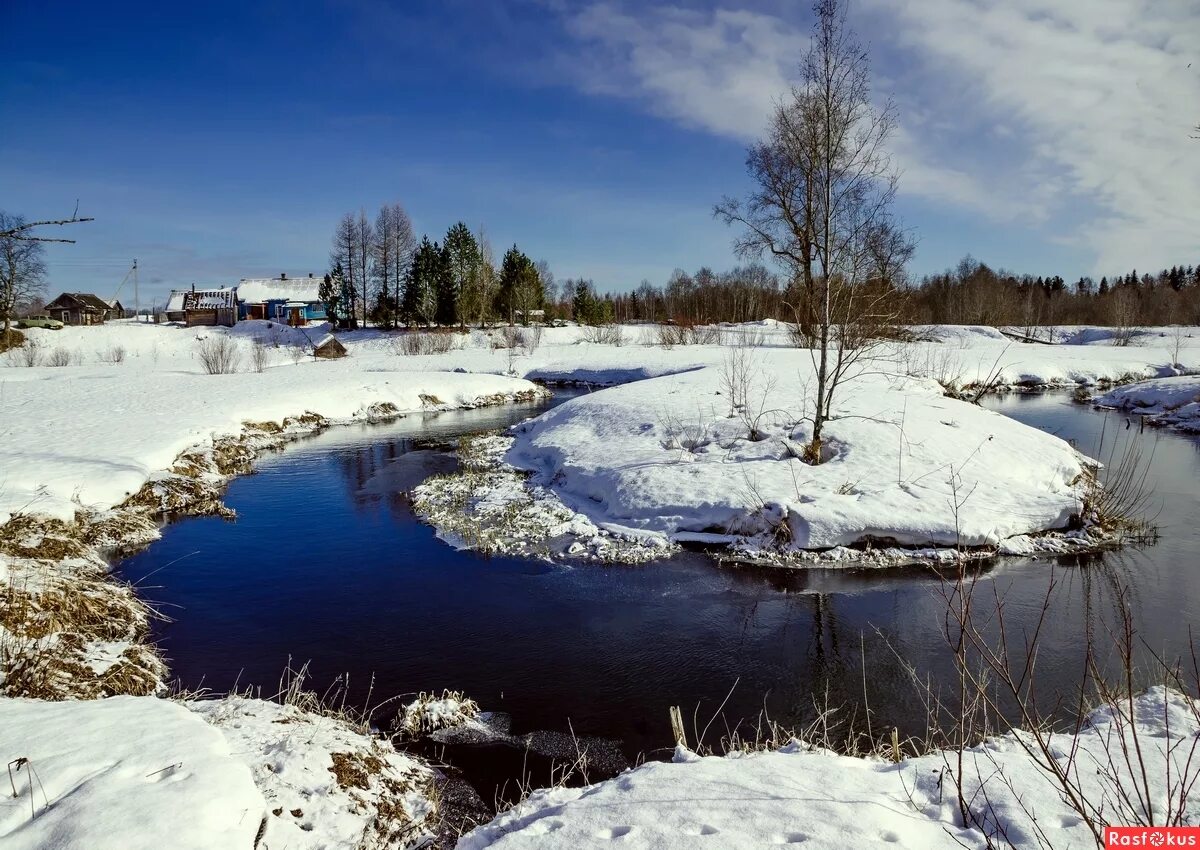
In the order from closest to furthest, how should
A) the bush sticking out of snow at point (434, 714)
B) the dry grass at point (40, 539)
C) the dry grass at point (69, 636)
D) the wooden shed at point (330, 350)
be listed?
the dry grass at point (69, 636) < the bush sticking out of snow at point (434, 714) < the dry grass at point (40, 539) < the wooden shed at point (330, 350)

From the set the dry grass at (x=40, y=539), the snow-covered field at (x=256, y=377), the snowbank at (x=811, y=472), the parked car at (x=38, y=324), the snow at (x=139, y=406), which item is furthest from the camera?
the parked car at (x=38, y=324)

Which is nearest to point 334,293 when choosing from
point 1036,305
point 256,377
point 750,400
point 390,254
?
point 390,254

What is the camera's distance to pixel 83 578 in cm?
862

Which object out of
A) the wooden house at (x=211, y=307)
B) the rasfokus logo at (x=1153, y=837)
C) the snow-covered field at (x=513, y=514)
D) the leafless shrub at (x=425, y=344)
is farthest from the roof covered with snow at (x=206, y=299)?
the rasfokus logo at (x=1153, y=837)

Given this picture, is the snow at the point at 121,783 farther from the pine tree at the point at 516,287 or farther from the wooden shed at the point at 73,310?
the wooden shed at the point at 73,310

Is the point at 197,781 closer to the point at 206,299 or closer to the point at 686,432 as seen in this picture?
the point at 686,432

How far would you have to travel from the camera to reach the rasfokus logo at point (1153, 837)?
307 cm

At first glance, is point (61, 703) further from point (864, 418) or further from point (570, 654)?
point (864, 418)

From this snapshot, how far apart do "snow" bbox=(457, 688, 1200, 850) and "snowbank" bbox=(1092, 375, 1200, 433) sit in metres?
23.6

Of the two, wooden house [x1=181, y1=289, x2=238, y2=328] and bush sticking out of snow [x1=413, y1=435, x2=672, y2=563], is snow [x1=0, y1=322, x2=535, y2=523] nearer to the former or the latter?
bush sticking out of snow [x1=413, y1=435, x2=672, y2=563]

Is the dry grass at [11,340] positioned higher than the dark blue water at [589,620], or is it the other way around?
the dry grass at [11,340]

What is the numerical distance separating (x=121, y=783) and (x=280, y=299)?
235ft

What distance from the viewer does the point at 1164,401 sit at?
25.5 m

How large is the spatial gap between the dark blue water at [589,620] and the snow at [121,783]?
2548 mm
